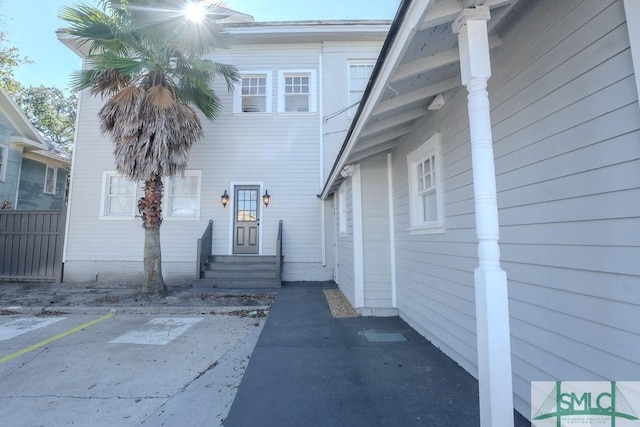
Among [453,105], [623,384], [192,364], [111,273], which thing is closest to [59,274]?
[111,273]

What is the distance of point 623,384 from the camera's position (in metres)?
1.54

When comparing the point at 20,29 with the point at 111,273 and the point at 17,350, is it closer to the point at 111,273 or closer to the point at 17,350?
the point at 111,273

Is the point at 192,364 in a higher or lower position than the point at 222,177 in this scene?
lower

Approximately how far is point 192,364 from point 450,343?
2.89 metres

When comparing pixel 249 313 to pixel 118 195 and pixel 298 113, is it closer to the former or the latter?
pixel 298 113

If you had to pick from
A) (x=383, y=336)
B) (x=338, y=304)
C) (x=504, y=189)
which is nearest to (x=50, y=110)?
(x=338, y=304)

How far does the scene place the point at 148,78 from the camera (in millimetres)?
6590

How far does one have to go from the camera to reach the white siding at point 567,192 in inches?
59.9

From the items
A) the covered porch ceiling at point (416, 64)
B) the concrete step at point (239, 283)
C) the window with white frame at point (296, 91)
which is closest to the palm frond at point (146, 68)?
the window with white frame at point (296, 91)

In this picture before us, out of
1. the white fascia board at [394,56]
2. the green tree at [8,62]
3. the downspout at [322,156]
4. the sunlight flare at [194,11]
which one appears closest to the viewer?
the white fascia board at [394,56]

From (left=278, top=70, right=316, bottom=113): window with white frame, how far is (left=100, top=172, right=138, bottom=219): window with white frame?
5168mm

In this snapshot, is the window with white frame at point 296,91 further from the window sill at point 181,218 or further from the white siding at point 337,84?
the window sill at point 181,218

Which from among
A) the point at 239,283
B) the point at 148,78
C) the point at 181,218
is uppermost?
the point at 148,78

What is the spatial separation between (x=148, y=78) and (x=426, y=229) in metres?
6.64
